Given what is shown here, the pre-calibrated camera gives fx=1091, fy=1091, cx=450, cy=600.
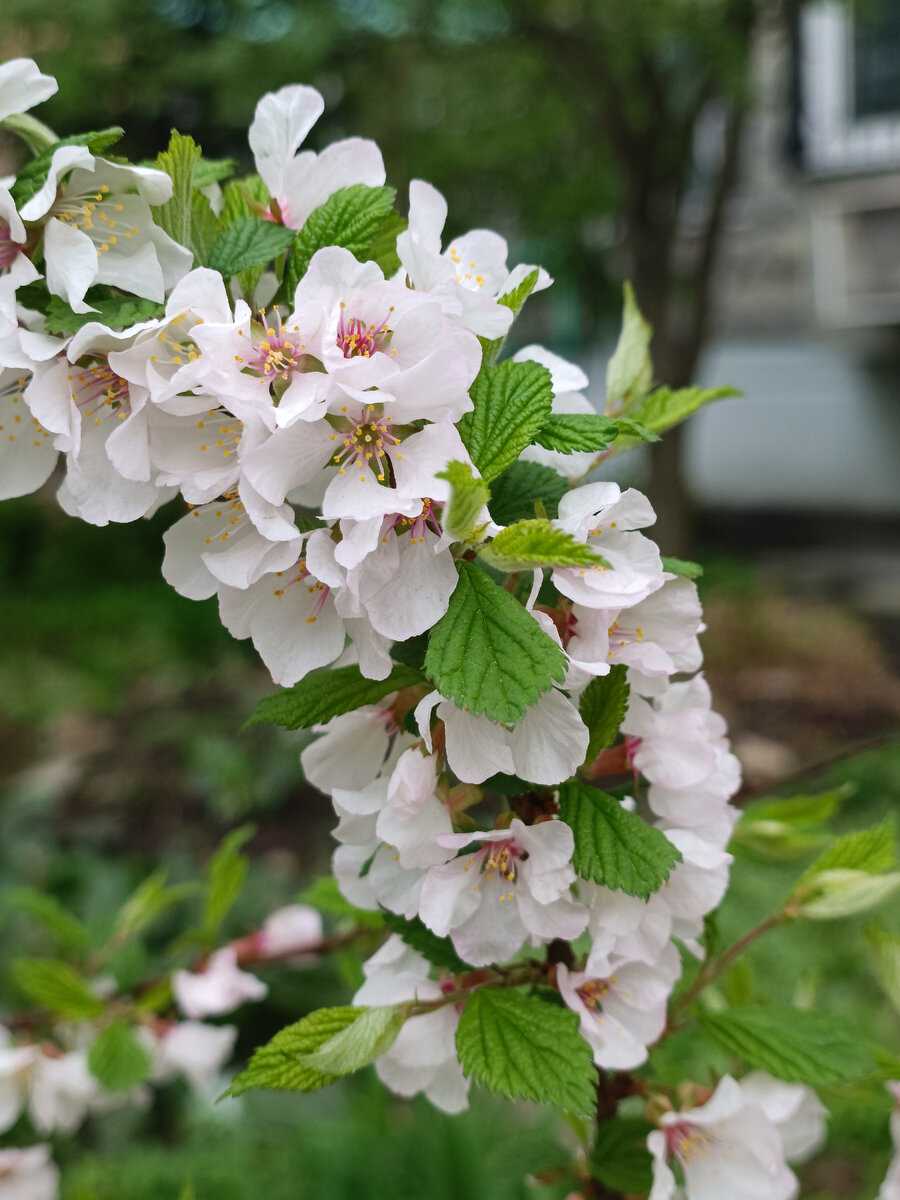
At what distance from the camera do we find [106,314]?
477 mm

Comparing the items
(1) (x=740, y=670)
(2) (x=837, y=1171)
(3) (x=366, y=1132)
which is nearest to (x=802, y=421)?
(1) (x=740, y=670)

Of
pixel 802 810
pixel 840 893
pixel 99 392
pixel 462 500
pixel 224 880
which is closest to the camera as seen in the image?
pixel 462 500

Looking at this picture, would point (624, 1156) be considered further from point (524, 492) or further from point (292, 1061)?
point (524, 492)

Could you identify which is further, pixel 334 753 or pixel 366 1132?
pixel 366 1132

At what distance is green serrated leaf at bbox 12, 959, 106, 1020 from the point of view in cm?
85

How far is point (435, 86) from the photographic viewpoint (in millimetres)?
4699

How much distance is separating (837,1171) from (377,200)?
2078 mm

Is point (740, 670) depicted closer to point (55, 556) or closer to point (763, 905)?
point (763, 905)

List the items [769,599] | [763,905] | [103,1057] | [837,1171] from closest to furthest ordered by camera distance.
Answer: [103,1057] → [837,1171] → [763,905] → [769,599]

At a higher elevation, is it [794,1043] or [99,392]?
[99,392]

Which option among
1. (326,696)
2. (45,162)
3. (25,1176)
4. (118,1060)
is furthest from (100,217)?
(25,1176)

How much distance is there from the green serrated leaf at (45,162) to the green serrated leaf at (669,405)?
30 centimetres

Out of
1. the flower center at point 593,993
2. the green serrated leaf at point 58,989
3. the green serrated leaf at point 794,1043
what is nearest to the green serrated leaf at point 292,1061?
the flower center at point 593,993

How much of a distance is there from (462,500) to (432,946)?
9.7 inches
